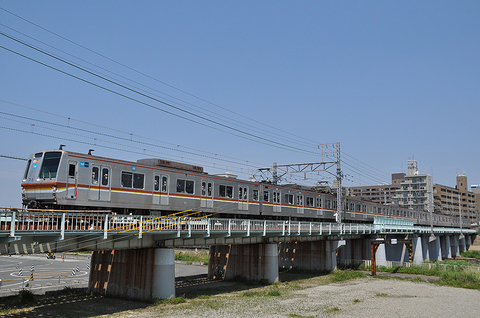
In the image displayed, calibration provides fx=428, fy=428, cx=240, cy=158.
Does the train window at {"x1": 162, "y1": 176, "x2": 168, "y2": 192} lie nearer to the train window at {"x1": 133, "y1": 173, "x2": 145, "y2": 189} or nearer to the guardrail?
the train window at {"x1": 133, "y1": 173, "x2": 145, "y2": 189}

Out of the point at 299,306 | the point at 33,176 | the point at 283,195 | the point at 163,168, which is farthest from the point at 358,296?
the point at 33,176

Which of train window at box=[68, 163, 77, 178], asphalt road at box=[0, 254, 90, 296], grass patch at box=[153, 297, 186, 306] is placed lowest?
asphalt road at box=[0, 254, 90, 296]

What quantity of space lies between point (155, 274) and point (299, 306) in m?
8.30

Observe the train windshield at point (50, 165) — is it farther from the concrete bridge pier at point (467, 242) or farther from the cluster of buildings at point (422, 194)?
the cluster of buildings at point (422, 194)

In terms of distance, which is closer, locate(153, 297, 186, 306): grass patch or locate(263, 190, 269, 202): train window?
locate(153, 297, 186, 306): grass patch

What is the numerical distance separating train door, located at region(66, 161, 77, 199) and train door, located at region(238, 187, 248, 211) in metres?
13.2

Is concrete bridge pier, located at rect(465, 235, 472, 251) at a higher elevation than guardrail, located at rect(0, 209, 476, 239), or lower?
lower

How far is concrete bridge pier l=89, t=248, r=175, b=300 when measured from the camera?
23984mm

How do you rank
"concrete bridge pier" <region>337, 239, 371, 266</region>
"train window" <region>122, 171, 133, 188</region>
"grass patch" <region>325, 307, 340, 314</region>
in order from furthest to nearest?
"concrete bridge pier" <region>337, 239, 371, 266</region>, "train window" <region>122, 171, 133, 188</region>, "grass patch" <region>325, 307, 340, 314</region>

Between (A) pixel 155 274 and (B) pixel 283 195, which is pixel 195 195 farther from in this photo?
(B) pixel 283 195

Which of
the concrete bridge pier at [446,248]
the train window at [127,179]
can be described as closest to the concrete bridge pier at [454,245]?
the concrete bridge pier at [446,248]

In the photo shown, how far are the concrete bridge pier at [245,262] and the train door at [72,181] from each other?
17.5 metres

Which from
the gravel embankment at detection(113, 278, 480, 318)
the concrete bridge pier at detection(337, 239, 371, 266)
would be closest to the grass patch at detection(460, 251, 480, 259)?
the concrete bridge pier at detection(337, 239, 371, 266)

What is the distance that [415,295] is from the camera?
94.6 feet
